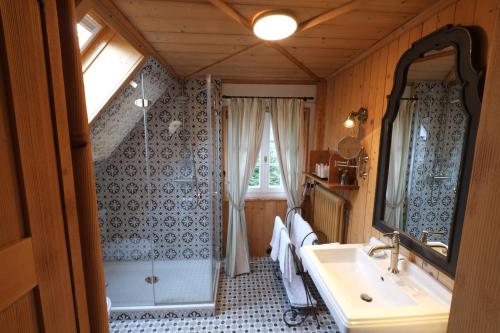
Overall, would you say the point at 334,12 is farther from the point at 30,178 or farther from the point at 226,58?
the point at 30,178

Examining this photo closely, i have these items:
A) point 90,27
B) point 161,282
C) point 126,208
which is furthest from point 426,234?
point 126,208

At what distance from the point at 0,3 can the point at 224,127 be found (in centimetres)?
238

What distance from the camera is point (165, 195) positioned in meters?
2.82

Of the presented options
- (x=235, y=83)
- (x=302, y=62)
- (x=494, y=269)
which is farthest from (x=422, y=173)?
(x=235, y=83)

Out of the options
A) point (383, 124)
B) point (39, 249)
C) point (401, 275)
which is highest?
point (383, 124)

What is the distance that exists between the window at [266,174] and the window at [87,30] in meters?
1.86

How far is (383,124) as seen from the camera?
157 centimetres

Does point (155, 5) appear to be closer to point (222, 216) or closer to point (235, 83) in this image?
point (235, 83)

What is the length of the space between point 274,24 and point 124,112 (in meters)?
1.80

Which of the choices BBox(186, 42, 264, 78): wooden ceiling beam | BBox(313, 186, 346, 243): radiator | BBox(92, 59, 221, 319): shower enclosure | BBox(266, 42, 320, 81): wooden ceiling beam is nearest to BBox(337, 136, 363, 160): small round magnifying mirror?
BBox(313, 186, 346, 243): radiator

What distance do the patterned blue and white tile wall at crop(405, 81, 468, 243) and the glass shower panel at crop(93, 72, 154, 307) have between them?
2.45m

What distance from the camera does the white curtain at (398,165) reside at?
4.59 feet

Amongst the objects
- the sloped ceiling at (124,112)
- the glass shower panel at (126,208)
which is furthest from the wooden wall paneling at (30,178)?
the glass shower panel at (126,208)

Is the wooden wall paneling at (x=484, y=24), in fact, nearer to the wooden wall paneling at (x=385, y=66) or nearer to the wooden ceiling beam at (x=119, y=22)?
the wooden wall paneling at (x=385, y=66)
